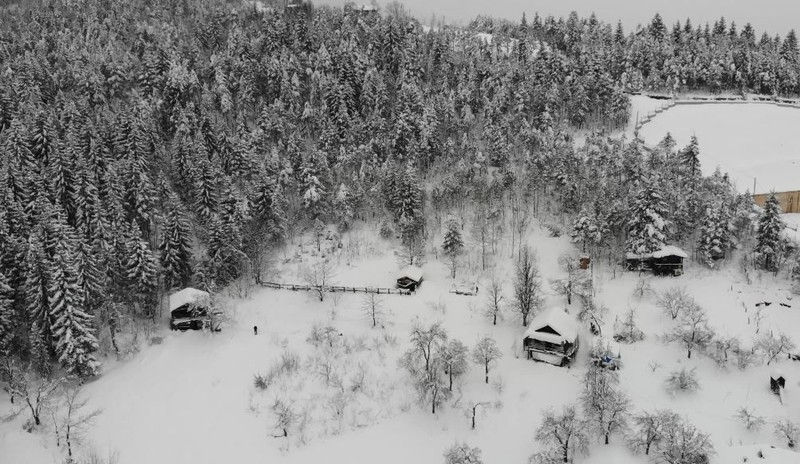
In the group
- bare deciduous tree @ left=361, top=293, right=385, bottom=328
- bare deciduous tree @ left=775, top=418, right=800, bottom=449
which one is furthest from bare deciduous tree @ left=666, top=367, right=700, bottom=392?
bare deciduous tree @ left=361, top=293, right=385, bottom=328

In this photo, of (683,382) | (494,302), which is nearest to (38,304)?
(494,302)

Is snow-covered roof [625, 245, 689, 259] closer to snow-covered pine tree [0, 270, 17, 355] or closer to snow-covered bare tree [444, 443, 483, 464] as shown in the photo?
snow-covered bare tree [444, 443, 483, 464]

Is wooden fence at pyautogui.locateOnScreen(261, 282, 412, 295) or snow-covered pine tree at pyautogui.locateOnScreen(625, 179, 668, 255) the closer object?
snow-covered pine tree at pyautogui.locateOnScreen(625, 179, 668, 255)

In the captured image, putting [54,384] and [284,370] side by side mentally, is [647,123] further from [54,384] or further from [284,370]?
[54,384]

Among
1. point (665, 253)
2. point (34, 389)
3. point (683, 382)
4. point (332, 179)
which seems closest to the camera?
point (683, 382)

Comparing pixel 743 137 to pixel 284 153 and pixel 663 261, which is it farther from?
pixel 284 153

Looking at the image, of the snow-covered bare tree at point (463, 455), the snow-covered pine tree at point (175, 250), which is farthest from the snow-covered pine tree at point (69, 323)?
the snow-covered bare tree at point (463, 455)

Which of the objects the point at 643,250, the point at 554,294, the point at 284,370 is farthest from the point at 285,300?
the point at 643,250
